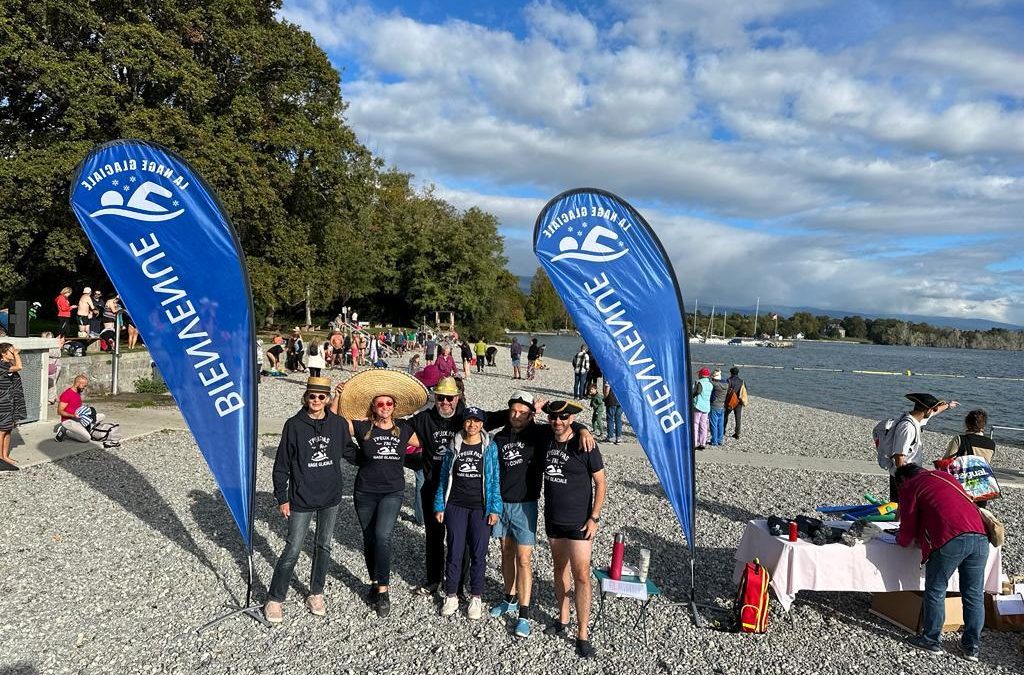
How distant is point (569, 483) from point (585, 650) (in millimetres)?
1190

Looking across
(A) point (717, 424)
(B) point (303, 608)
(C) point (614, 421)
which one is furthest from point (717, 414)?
(B) point (303, 608)

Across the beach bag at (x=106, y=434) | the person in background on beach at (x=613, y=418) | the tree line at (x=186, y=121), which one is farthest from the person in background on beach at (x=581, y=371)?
the beach bag at (x=106, y=434)

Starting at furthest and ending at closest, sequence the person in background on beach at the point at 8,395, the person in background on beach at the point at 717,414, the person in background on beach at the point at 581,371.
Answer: the person in background on beach at the point at 581,371 → the person in background on beach at the point at 717,414 → the person in background on beach at the point at 8,395

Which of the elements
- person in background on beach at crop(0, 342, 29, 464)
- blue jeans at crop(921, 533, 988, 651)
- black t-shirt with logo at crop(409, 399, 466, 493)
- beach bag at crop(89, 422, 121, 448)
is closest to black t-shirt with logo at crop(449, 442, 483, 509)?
black t-shirt with logo at crop(409, 399, 466, 493)

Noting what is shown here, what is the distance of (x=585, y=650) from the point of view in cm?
489

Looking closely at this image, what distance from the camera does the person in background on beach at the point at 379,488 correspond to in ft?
17.7

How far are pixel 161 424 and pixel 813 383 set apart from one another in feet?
142

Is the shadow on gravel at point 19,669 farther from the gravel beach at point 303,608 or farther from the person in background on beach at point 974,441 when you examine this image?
the person in background on beach at point 974,441

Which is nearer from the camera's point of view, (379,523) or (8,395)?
(379,523)

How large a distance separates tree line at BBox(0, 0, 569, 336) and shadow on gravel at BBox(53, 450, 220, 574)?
9.84m

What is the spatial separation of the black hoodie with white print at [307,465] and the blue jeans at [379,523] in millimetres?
273

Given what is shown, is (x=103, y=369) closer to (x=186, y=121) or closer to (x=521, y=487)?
(x=186, y=121)

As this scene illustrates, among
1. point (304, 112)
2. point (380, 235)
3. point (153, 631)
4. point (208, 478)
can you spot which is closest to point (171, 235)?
point (153, 631)

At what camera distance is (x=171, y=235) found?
536 centimetres
